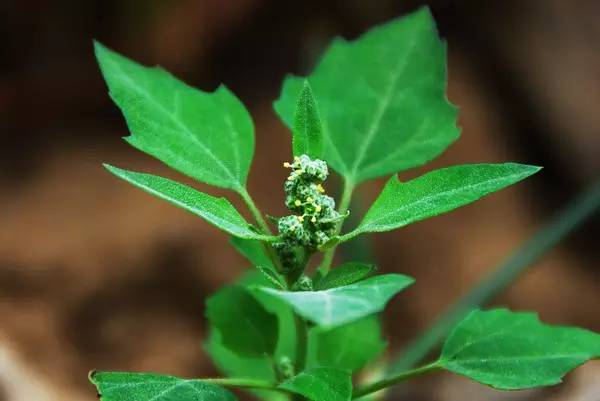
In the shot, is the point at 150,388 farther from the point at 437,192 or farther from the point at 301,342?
the point at 437,192

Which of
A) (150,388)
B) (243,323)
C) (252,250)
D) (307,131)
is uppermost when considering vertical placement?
(307,131)

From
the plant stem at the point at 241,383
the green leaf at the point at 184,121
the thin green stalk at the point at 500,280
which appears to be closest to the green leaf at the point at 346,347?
the plant stem at the point at 241,383

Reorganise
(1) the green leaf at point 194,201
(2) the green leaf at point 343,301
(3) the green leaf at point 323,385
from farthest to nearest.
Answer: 1. (3) the green leaf at point 323,385
2. (1) the green leaf at point 194,201
3. (2) the green leaf at point 343,301

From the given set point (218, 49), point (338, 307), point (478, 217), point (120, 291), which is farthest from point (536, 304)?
point (338, 307)

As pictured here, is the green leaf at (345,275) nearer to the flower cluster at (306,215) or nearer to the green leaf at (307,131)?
the flower cluster at (306,215)

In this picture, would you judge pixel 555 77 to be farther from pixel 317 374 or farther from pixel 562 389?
pixel 317 374

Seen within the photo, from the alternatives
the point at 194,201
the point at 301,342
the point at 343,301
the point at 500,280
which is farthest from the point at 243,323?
the point at 500,280
